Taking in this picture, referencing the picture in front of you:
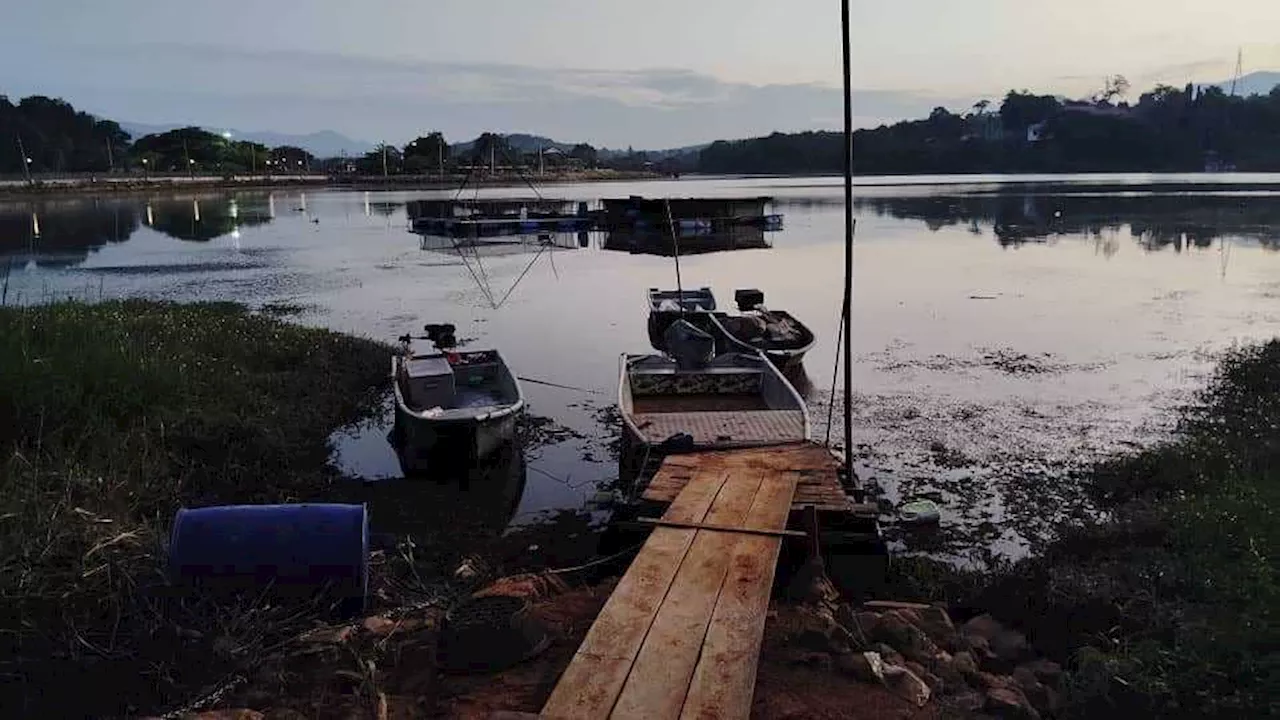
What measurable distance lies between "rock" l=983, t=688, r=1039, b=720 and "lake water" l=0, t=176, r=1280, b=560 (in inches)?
145

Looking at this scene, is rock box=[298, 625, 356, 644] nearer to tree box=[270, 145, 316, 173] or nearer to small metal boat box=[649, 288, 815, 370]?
small metal boat box=[649, 288, 815, 370]

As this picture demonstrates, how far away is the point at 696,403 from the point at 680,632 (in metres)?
7.06

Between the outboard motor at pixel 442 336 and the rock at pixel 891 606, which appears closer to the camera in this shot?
the rock at pixel 891 606

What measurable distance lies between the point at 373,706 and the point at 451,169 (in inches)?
4887

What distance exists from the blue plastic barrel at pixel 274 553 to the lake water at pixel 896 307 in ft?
14.0

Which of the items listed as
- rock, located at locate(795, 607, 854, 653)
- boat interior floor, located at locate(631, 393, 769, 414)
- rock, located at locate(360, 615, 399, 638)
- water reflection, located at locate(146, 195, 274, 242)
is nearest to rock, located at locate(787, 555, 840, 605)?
rock, located at locate(795, 607, 854, 653)

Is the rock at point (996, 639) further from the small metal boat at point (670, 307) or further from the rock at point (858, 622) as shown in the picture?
the small metal boat at point (670, 307)

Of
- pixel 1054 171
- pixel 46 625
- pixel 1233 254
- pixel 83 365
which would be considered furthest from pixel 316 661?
pixel 1054 171

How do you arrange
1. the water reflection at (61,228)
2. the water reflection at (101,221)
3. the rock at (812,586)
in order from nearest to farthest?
the rock at (812,586), the water reflection at (61,228), the water reflection at (101,221)

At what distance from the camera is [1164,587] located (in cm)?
618

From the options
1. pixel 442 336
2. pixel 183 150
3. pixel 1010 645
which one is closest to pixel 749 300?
pixel 442 336

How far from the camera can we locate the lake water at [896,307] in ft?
36.9

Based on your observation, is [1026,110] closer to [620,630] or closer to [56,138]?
[56,138]

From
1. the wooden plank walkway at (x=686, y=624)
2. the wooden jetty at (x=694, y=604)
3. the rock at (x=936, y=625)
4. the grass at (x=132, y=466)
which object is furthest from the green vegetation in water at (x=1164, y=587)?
the grass at (x=132, y=466)
